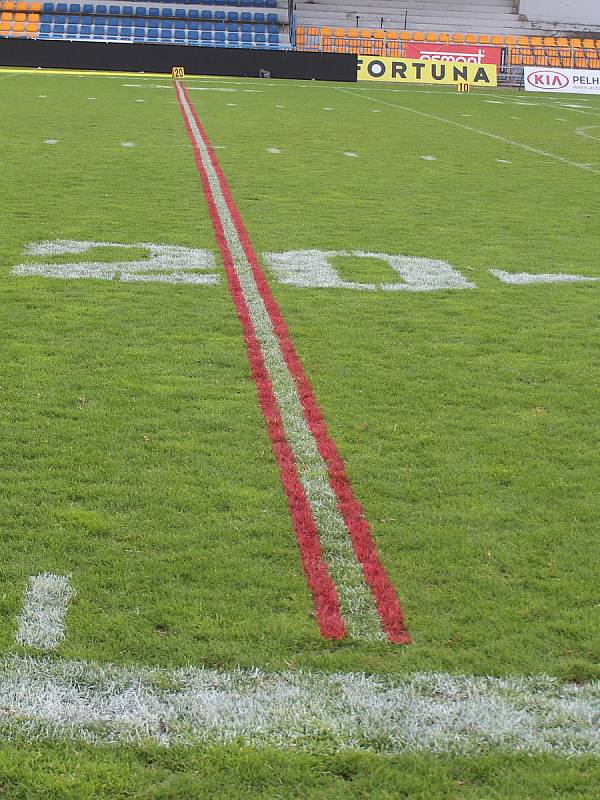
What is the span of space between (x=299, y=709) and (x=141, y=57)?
3315 cm

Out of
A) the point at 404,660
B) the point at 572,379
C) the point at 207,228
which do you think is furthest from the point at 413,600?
the point at 207,228

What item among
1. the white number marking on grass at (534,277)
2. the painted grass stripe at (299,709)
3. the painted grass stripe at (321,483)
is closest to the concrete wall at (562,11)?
the white number marking on grass at (534,277)

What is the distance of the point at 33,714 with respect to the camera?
2854 millimetres

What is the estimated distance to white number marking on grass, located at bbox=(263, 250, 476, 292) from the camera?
7801 millimetres

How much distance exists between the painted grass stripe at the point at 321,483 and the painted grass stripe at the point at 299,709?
33cm

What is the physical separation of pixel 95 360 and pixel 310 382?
4.03 ft

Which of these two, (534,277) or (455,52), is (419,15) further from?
(534,277)

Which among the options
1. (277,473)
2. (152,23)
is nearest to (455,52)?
(152,23)

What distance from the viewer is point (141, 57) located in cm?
3350

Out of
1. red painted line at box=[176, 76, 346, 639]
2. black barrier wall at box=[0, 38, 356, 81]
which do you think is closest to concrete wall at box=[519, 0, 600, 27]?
black barrier wall at box=[0, 38, 356, 81]

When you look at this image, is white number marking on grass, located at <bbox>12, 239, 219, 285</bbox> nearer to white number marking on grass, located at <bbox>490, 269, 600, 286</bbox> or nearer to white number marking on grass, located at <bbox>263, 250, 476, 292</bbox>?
white number marking on grass, located at <bbox>263, 250, 476, 292</bbox>

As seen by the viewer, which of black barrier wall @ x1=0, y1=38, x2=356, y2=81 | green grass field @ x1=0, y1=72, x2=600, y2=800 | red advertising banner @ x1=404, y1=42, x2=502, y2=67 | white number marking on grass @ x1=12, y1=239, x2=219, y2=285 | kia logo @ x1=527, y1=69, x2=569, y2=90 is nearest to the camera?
green grass field @ x1=0, y1=72, x2=600, y2=800

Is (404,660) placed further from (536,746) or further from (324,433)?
(324,433)

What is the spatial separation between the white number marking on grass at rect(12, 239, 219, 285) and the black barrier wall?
86.3 feet
